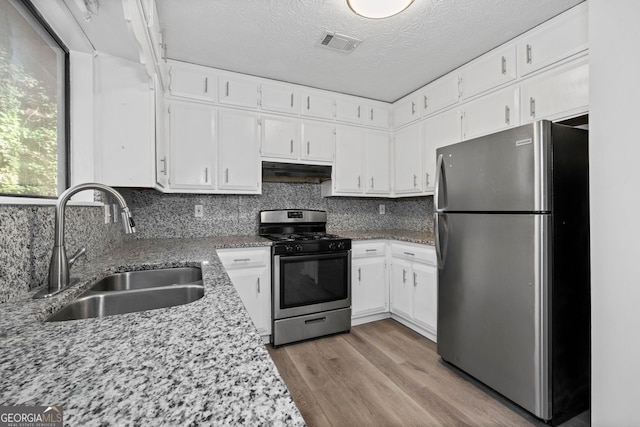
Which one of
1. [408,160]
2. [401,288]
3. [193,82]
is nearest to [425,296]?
[401,288]

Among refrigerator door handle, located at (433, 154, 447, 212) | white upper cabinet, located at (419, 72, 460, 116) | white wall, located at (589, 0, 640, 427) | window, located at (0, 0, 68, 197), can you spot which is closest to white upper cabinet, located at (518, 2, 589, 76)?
white wall, located at (589, 0, 640, 427)

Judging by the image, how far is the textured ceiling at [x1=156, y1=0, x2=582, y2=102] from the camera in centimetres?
176

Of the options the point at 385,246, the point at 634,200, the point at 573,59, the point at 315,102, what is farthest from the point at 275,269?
the point at 573,59

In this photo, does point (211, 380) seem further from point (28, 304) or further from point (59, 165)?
point (59, 165)

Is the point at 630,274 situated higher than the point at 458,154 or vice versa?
the point at 458,154

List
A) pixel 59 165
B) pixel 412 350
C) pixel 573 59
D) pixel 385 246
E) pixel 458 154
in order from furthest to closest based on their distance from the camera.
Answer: pixel 385 246, pixel 412 350, pixel 458 154, pixel 573 59, pixel 59 165

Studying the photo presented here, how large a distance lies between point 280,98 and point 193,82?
0.78 meters

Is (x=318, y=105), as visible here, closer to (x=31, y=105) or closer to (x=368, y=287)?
(x=368, y=287)

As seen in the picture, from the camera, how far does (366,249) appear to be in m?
2.83

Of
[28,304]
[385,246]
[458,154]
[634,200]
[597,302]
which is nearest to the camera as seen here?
[28,304]

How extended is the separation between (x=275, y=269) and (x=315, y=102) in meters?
1.75

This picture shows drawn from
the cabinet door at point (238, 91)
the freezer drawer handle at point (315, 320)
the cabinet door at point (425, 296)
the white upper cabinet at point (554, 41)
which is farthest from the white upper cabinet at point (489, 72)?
the freezer drawer handle at point (315, 320)

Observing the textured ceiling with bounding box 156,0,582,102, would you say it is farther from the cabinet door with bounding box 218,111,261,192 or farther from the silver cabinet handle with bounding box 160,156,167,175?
the silver cabinet handle with bounding box 160,156,167,175

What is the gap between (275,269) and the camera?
7.84 feet
